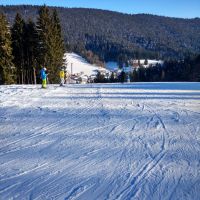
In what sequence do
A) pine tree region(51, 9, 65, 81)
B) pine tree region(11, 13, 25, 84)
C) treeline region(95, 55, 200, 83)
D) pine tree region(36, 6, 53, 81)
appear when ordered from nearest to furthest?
pine tree region(11, 13, 25, 84) → pine tree region(36, 6, 53, 81) → pine tree region(51, 9, 65, 81) → treeline region(95, 55, 200, 83)

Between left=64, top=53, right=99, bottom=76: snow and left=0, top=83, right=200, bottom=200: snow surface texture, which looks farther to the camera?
left=64, top=53, right=99, bottom=76: snow

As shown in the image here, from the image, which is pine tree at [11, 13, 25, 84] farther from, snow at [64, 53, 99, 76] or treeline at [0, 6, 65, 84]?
snow at [64, 53, 99, 76]

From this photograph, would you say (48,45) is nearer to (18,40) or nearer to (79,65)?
(18,40)

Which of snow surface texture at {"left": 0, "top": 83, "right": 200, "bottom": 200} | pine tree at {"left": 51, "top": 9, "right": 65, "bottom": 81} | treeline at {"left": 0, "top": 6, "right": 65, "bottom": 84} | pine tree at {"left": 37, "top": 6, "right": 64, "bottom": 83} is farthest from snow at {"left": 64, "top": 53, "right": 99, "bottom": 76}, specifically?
snow surface texture at {"left": 0, "top": 83, "right": 200, "bottom": 200}

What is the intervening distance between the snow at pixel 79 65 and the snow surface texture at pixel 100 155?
125547 mm

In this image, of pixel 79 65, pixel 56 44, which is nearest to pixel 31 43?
pixel 56 44

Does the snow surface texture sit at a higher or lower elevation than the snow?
lower

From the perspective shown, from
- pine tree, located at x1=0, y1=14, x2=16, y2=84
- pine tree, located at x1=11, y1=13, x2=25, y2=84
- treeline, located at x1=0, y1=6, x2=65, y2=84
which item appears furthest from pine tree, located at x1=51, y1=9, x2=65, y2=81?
pine tree, located at x1=0, y1=14, x2=16, y2=84

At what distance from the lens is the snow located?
146500mm

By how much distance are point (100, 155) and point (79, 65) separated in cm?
15334

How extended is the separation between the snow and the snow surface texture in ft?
412

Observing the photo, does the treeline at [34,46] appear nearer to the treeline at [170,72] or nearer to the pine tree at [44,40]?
the pine tree at [44,40]

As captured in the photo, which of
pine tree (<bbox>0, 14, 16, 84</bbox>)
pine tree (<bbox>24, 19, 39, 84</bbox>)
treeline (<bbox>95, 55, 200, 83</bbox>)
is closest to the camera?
pine tree (<bbox>0, 14, 16, 84</bbox>)

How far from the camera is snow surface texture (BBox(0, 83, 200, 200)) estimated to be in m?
5.89
